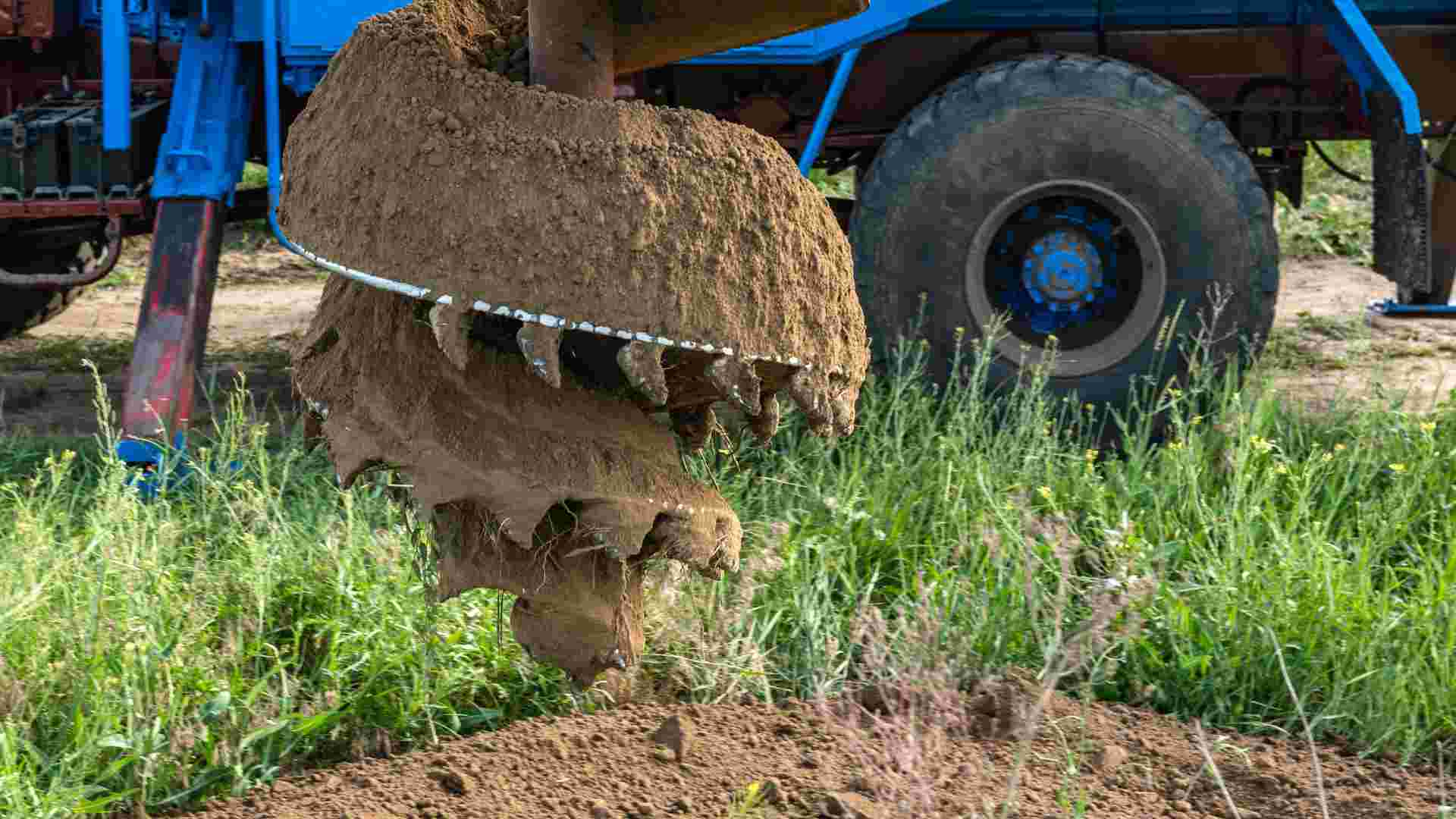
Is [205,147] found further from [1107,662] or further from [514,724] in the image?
[1107,662]

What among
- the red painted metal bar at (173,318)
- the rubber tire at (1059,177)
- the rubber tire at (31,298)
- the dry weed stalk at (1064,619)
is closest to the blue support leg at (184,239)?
Answer: the red painted metal bar at (173,318)

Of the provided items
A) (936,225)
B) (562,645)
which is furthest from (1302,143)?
(562,645)

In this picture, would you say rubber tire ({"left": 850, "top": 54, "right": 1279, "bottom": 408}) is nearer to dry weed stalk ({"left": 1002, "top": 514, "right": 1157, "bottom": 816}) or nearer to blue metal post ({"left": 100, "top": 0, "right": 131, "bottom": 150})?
dry weed stalk ({"left": 1002, "top": 514, "right": 1157, "bottom": 816})

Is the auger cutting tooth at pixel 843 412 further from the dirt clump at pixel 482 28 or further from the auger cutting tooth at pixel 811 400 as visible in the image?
the dirt clump at pixel 482 28

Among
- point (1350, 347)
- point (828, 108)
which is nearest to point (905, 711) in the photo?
point (828, 108)

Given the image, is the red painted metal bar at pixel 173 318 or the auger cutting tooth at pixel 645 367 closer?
the auger cutting tooth at pixel 645 367

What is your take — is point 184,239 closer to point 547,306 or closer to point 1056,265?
point 1056,265

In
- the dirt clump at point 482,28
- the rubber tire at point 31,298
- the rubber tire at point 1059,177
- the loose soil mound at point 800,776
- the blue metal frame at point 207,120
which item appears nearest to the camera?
the dirt clump at point 482,28

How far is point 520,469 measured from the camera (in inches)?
76.9

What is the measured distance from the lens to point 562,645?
7.19ft

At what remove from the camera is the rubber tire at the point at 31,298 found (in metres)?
5.69

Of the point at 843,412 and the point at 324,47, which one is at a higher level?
the point at 324,47

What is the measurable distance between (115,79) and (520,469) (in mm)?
2829

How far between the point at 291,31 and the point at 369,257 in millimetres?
2731
